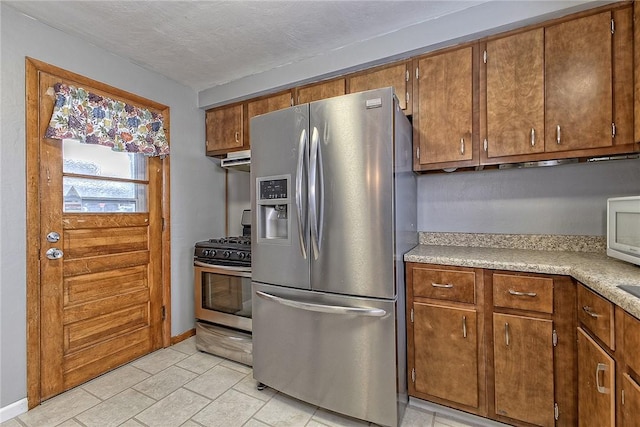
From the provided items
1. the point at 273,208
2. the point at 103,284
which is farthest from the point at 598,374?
the point at 103,284

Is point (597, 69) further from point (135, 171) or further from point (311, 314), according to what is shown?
point (135, 171)

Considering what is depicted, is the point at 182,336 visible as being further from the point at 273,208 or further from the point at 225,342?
the point at 273,208

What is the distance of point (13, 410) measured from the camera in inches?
66.2

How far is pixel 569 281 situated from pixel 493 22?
1.49 m

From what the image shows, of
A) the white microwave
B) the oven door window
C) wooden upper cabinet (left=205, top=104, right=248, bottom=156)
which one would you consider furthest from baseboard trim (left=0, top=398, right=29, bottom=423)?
the white microwave

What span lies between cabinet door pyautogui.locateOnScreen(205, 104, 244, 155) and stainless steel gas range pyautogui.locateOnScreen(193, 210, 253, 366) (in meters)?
0.95

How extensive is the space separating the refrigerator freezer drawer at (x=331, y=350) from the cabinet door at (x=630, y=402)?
840 mm

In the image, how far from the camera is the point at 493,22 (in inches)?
65.1

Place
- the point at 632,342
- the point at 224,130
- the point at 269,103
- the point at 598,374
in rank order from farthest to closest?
1. the point at 224,130
2. the point at 269,103
3. the point at 598,374
4. the point at 632,342

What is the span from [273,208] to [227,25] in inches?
48.9

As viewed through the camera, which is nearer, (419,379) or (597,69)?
(597,69)

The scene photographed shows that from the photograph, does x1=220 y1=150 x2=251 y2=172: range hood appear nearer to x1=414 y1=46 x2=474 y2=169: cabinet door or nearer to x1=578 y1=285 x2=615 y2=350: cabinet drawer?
x1=414 y1=46 x2=474 y2=169: cabinet door

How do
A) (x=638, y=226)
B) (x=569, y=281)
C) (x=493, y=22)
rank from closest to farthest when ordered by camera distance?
(x=638, y=226) < (x=569, y=281) < (x=493, y=22)

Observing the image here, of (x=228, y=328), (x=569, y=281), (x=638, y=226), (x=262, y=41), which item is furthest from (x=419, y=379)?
(x=262, y=41)
